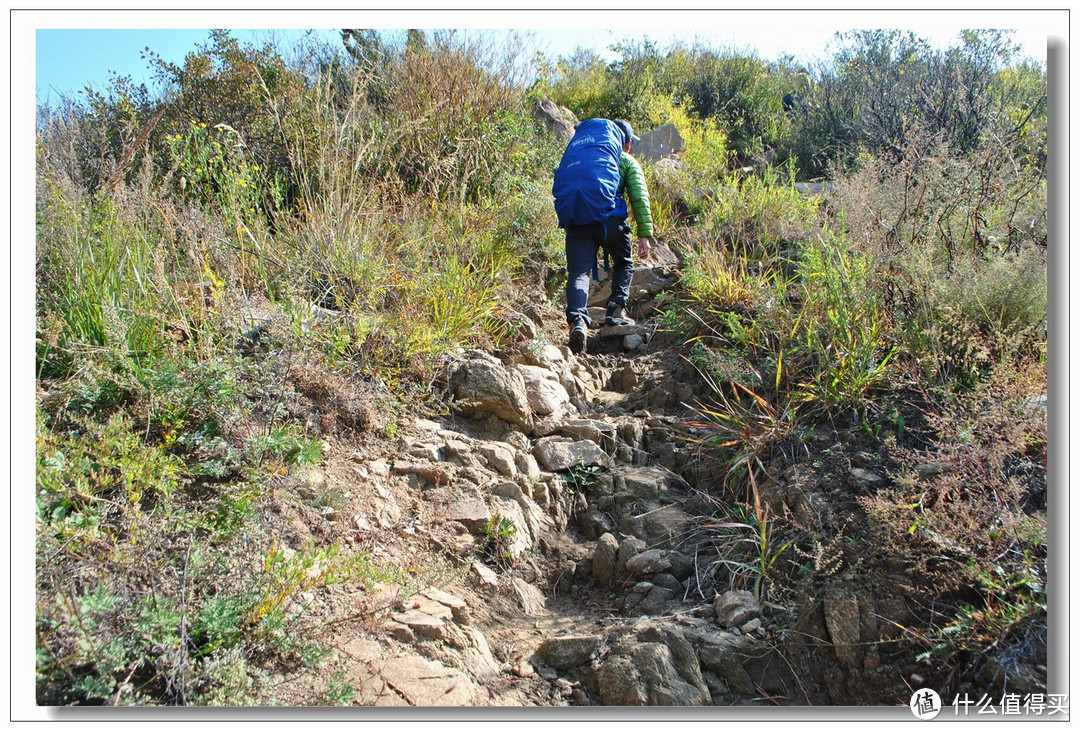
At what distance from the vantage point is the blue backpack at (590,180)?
490 cm

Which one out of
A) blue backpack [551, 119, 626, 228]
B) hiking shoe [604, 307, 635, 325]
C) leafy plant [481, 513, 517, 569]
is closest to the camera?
leafy plant [481, 513, 517, 569]

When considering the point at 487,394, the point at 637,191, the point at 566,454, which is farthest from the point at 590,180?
the point at 566,454

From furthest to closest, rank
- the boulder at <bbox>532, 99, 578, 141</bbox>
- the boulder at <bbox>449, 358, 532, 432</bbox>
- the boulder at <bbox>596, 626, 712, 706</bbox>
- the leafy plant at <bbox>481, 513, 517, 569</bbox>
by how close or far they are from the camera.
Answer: the boulder at <bbox>532, 99, 578, 141</bbox> → the boulder at <bbox>449, 358, 532, 432</bbox> → the leafy plant at <bbox>481, 513, 517, 569</bbox> → the boulder at <bbox>596, 626, 712, 706</bbox>

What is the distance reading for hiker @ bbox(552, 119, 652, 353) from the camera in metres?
4.91

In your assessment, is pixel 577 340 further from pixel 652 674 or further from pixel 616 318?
pixel 652 674

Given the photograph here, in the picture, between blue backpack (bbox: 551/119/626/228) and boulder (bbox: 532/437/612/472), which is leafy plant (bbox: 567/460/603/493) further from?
blue backpack (bbox: 551/119/626/228)

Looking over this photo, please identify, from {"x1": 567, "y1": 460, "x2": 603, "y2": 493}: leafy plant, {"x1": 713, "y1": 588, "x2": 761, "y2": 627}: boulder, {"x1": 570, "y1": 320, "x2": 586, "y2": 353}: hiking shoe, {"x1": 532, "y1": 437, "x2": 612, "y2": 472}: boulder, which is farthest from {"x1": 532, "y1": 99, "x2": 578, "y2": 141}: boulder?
{"x1": 713, "y1": 588, "x2": 761, "y2": 627}: boulder

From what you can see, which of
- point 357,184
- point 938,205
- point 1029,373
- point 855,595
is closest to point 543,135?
point 357,184

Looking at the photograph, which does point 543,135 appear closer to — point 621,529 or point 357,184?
point 357,184

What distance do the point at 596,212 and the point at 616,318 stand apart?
83cm

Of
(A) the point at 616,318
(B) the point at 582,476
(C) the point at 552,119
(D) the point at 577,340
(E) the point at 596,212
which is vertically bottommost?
(B) the point at 582,476

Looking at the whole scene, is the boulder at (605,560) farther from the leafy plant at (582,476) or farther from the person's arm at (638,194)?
the person's arm at (638,194)

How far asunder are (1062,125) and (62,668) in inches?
143

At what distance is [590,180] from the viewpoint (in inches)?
194
